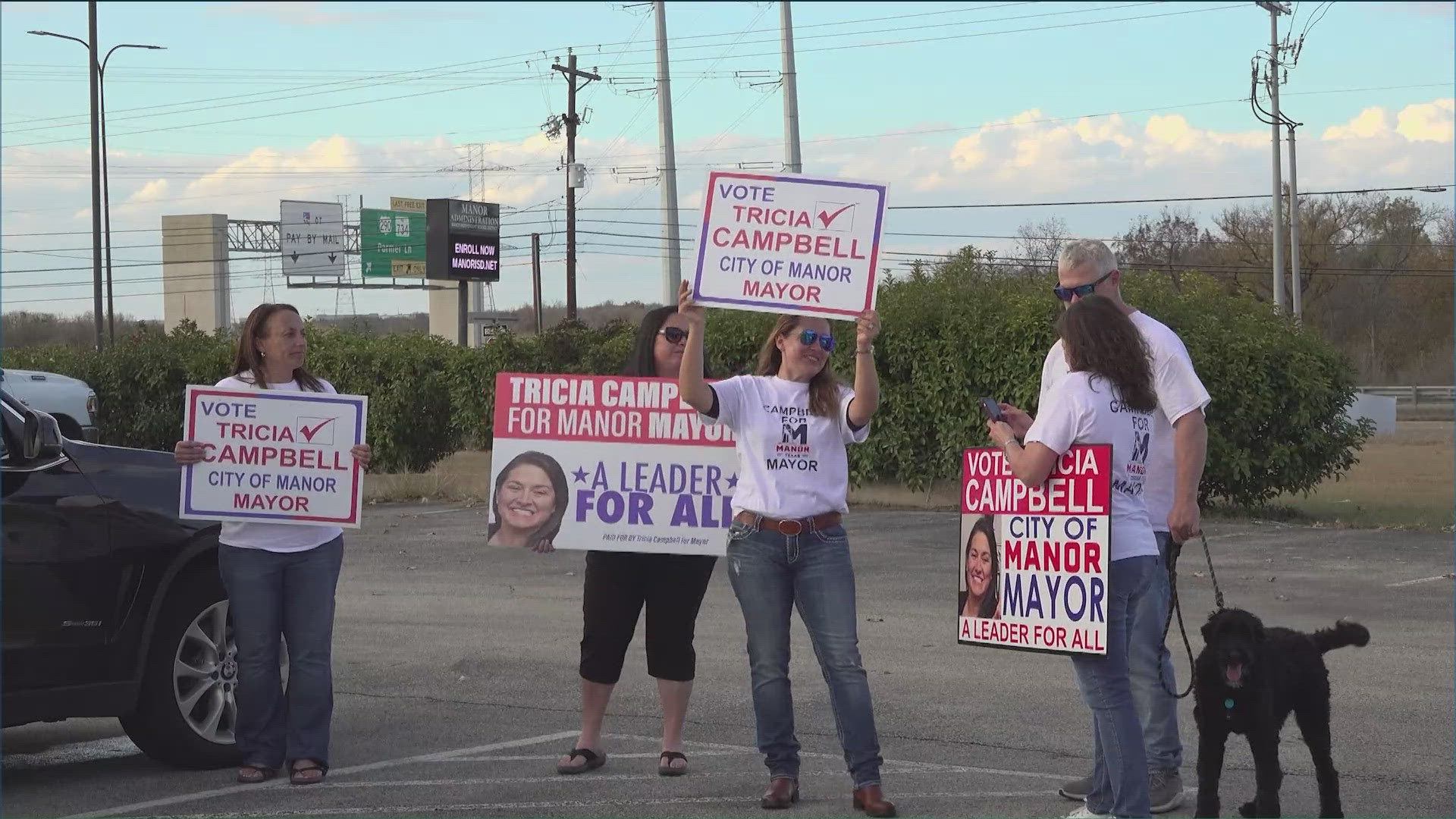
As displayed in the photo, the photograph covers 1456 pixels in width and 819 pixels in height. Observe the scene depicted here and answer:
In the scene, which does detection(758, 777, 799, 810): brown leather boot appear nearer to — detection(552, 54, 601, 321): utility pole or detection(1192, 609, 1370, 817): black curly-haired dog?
detection(1192, 609, 1370, 817): black curly-haired dog

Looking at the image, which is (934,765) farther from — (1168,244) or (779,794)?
(1168,244)

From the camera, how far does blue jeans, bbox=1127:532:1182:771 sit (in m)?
5.62

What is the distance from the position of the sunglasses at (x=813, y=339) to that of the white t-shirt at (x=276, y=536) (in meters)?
2.18

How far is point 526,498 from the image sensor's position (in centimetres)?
683

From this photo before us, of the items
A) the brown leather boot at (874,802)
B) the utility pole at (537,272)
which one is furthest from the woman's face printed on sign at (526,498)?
the utility pole at (537,272)

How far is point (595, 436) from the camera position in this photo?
Result: 6855 mm

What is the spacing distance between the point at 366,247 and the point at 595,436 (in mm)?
81568

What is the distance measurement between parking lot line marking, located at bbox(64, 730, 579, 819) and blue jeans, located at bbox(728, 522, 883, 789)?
1.84 metres

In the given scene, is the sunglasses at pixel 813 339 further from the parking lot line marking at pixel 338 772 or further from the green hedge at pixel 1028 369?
the green hedge at pixel 1028 369

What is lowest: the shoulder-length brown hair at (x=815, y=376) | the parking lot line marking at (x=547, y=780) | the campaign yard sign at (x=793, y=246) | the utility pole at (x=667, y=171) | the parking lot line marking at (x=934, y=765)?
the parking lot line marking at (x=934, y=765)

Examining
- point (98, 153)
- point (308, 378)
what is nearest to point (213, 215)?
point (98, 153)

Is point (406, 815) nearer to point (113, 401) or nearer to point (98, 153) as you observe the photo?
point (113, 401)

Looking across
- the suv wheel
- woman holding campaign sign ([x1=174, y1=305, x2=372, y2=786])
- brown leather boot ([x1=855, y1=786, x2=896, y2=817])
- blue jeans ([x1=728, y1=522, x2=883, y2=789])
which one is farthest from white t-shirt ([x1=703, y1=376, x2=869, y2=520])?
the suv wheel

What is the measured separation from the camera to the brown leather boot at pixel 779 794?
5.86 m
